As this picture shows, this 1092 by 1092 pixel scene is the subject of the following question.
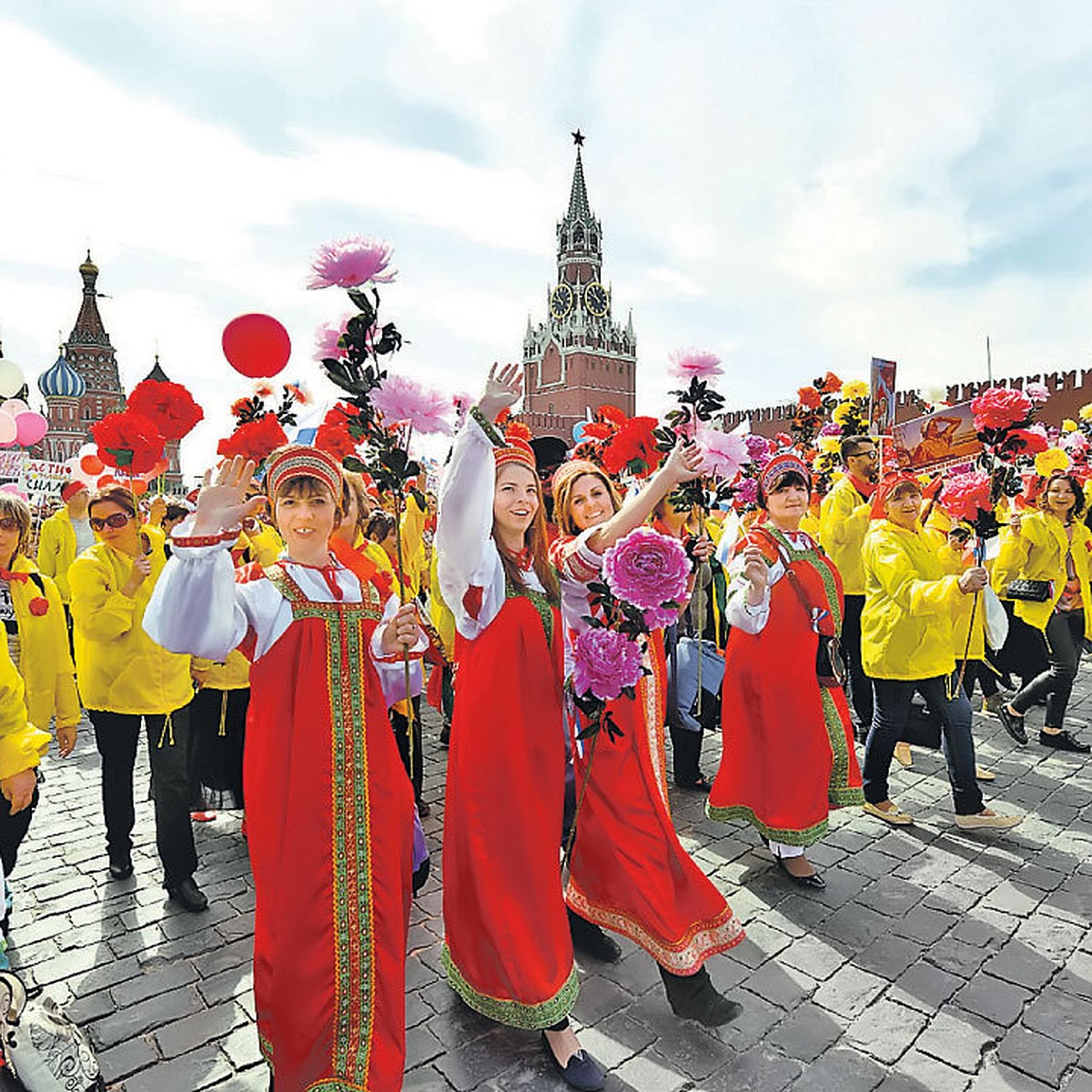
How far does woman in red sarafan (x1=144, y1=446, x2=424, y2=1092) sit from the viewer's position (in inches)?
97.9

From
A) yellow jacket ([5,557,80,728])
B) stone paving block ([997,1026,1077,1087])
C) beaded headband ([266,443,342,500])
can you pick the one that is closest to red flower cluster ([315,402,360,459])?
beaded headband ([266,443,342,500])

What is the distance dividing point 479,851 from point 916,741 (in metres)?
3.42

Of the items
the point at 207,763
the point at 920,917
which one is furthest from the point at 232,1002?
the point at 920,917

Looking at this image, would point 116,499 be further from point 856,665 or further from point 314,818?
point 856,665

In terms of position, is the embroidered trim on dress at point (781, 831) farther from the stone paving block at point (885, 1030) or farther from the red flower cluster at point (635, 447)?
the red flower cluster at point (635, 447)

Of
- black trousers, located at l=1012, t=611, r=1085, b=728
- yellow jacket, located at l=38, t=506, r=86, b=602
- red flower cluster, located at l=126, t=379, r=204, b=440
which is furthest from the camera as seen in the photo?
yellow jacket, located at l=38, t=506, r=86, b=602

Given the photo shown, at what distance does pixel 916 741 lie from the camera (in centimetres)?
Answer: 511

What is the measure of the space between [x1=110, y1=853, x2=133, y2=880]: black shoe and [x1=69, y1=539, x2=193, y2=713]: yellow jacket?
92 cm

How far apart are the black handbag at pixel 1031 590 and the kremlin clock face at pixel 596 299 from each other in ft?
237

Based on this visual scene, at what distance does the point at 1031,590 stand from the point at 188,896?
21.1 feet

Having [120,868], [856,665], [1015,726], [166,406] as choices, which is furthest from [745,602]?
[1015,726]

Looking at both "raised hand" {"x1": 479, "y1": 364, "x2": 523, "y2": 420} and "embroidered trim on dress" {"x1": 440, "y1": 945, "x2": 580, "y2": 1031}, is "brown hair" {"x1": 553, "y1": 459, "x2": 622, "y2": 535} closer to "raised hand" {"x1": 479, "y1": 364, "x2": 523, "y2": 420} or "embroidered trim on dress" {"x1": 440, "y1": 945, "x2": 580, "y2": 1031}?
"raised hand" {"x1": 479, "y1": 364, "x2": 523, "y2": 420}

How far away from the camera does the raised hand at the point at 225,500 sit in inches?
98.0

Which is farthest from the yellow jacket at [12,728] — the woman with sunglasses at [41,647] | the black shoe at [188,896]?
the woman with sunglasses at [41,647]
